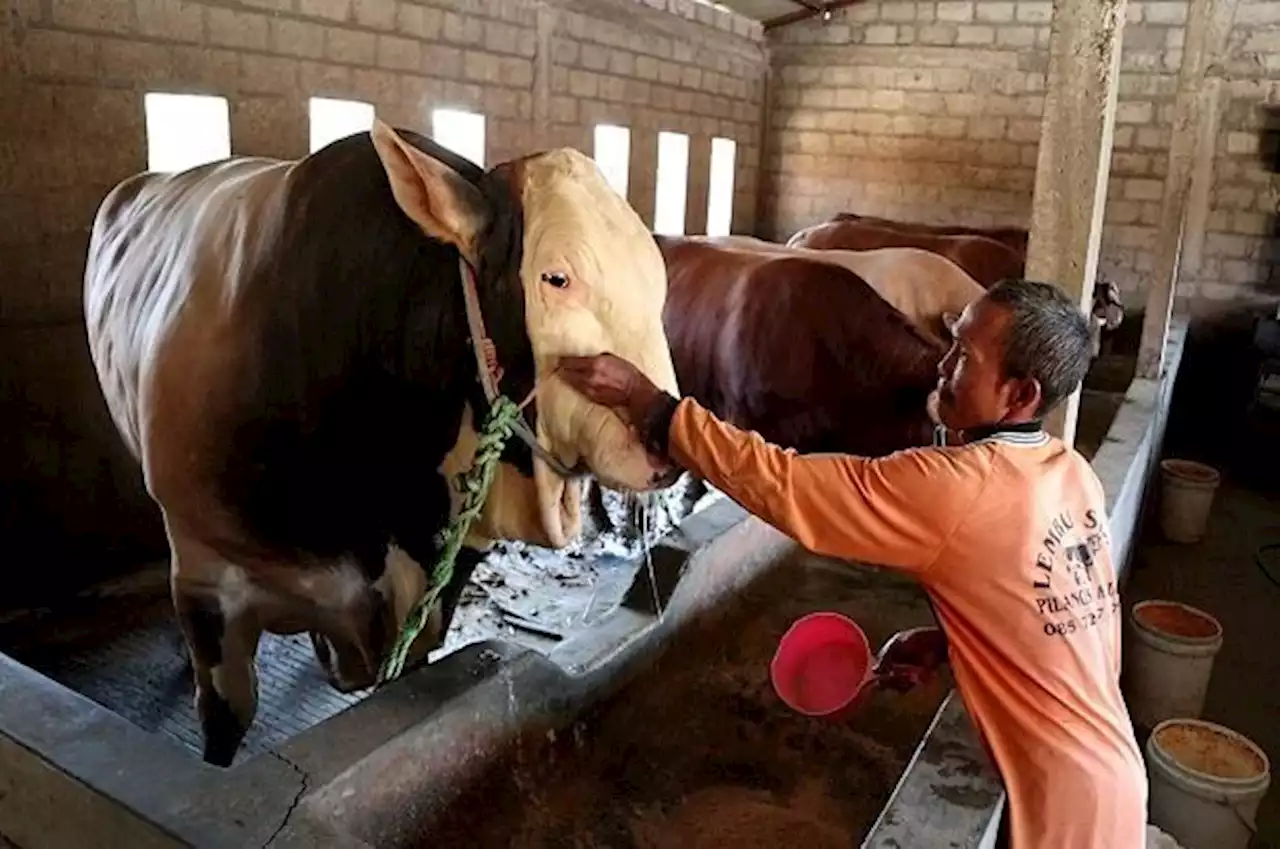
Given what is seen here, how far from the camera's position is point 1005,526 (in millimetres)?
1640

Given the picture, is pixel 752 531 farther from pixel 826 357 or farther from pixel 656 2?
pixel 656 2

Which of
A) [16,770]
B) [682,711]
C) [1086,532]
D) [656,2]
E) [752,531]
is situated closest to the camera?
[16,770]

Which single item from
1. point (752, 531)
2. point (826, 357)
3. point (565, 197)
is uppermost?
point (565, 197)

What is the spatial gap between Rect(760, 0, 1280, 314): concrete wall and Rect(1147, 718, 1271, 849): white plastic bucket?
6.91 m

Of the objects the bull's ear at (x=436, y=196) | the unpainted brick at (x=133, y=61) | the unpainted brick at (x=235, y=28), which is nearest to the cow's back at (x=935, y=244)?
the unpainted brick at (x=235, y=28)

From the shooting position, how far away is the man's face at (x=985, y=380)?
1660 mm

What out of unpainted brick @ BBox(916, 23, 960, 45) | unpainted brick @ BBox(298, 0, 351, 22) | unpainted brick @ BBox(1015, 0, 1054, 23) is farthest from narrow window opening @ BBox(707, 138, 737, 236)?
unpainted brick @ BBox(298, 0, 351, 22)

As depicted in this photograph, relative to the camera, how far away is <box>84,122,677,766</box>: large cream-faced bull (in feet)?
6.07

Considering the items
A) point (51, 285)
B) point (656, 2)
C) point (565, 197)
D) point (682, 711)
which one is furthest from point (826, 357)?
point (656, 2)

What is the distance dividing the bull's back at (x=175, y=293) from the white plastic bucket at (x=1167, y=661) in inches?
129

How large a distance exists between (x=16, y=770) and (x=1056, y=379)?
1710 mm

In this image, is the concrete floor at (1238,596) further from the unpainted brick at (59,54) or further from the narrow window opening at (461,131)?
the unpainted brick at (59,54)

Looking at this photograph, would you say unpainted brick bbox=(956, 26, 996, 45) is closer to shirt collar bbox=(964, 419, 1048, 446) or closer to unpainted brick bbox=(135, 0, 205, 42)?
unpainted brick bbox=(135, 0, 205, 42)

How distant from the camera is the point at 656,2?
28.5ft
